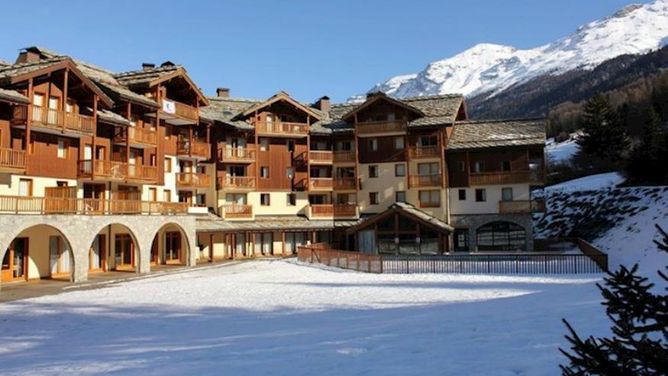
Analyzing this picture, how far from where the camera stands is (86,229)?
31.3m

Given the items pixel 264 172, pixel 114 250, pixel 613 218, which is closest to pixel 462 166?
pixel 613 218

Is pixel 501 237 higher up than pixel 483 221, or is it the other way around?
pixel 483 221

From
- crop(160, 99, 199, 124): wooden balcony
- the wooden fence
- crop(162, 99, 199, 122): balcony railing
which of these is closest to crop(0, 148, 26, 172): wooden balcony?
crop(160, 99, 199, 124): wooden balcony

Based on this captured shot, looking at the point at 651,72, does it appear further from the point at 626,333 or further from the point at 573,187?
the point at 626,333

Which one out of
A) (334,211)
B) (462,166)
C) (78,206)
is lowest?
(334,211)

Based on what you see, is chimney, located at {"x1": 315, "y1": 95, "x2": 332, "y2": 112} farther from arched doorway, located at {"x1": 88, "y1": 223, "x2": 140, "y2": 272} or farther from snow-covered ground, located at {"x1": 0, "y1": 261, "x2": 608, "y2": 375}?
snow-covered ground, located at {"x1": 0, "y1": 261, "x2": 608, "y2": 375}

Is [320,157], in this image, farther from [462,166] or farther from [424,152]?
[462,166]

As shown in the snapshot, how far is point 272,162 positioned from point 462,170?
638 inches

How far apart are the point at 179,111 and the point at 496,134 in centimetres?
2575

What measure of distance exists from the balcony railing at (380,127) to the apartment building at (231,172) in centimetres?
9

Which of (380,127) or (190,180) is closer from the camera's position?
(190,180)

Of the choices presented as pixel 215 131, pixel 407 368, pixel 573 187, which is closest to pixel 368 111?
pixel 215 131

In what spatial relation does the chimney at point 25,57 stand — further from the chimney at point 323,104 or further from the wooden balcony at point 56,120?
the chimney at point 323,104

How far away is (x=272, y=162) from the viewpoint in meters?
50.3
